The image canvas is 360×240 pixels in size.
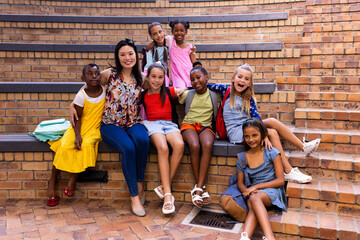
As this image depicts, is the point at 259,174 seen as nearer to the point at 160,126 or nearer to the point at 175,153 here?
the point at 175,153

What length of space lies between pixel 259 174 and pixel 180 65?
180 centimetres

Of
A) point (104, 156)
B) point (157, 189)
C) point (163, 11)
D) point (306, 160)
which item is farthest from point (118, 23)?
point (306, 160)

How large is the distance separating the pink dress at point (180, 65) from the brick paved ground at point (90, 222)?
1.55 m

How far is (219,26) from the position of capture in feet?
20.4

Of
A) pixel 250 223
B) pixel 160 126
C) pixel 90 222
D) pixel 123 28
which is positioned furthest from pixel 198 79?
pixel 123 28

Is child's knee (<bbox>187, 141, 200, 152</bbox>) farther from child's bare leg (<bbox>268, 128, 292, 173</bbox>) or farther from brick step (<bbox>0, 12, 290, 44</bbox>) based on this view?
brick step (<bbox>0, 12, 290, 44</bbox>)

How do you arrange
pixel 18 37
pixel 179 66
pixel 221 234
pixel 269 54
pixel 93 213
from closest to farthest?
pixel 221 234, pixel 93 213, pixel 179 66, pixel 269 54, pixel 18 37

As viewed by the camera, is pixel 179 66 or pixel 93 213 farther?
pixel 179 66

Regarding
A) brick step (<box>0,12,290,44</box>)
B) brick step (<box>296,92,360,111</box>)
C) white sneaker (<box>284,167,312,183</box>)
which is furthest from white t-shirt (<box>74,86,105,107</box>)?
brick step (<box>0,12,290,44</box>)

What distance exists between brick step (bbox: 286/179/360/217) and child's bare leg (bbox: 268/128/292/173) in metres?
0.17

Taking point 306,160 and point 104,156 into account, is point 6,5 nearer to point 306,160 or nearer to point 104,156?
point 104,156

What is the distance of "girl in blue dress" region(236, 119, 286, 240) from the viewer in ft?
8.92

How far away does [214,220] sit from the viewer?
292 centimetres

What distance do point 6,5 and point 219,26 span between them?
4.65m
